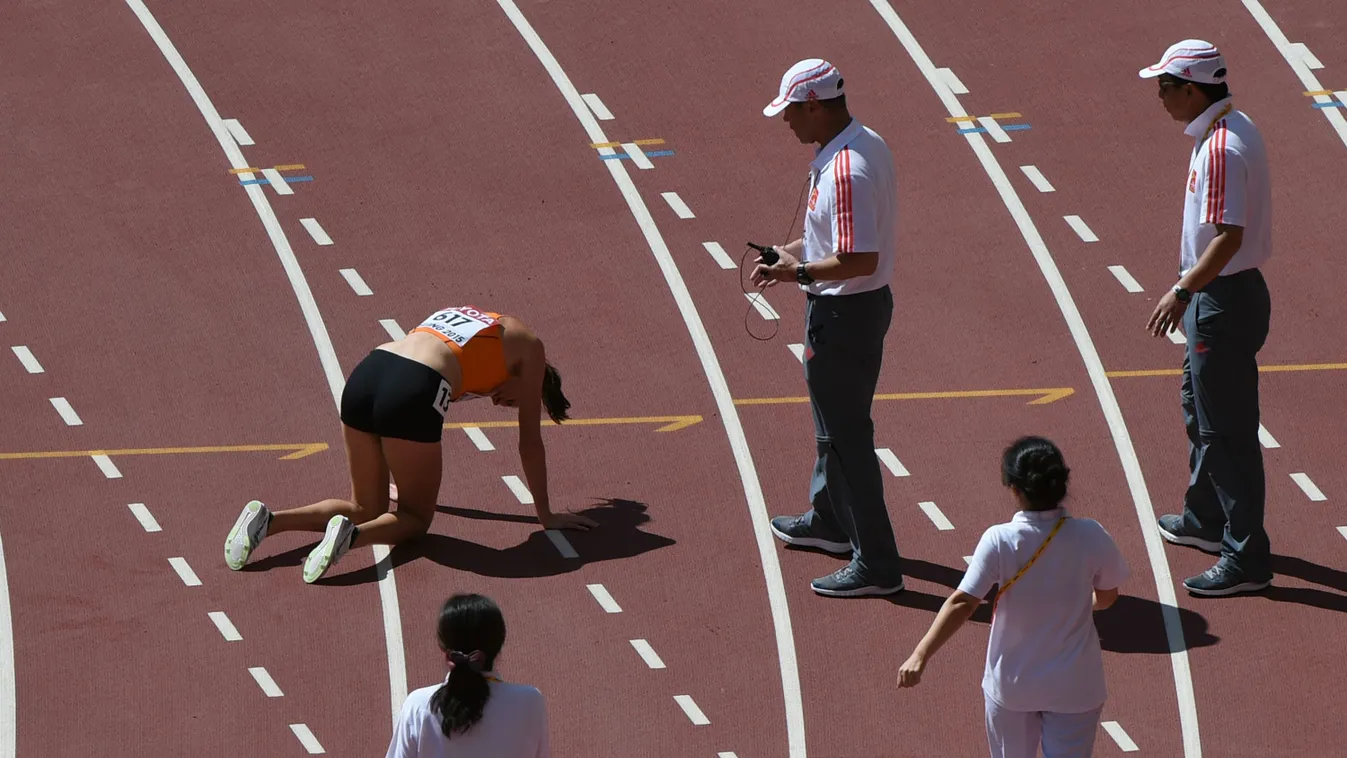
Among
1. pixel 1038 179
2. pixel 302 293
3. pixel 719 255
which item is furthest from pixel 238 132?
pixel 1038 179

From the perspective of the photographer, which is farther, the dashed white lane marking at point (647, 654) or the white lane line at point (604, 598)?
the white lane line at point (604, 598)

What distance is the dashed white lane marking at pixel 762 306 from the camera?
11.6 metres

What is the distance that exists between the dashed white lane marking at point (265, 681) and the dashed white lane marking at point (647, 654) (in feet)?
5.09

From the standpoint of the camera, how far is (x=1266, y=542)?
9.12 m

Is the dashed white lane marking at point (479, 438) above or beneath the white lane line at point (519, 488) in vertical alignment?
above

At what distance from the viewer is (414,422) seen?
9.36 meters

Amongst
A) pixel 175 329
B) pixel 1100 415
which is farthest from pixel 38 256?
pixel 1100 415

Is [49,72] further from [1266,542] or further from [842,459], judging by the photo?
[1266,542]

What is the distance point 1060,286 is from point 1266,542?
9.40 feet

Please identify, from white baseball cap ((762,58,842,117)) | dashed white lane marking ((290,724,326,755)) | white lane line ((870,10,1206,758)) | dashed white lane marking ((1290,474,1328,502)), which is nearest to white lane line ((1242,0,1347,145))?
white lane line ((870,10,1206,758))

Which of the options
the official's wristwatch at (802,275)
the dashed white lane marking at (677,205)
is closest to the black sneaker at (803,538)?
the official's wristwatch at (802,275)

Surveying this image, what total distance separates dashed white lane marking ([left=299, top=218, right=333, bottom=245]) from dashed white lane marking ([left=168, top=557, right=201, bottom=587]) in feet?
9.95

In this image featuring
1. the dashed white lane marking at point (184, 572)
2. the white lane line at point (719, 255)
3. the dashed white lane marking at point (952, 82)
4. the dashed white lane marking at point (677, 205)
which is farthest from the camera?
the dashed white lane marking at point (952, 82)

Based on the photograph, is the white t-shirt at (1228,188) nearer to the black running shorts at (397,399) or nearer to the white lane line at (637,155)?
the black running shorts at (397,399)
